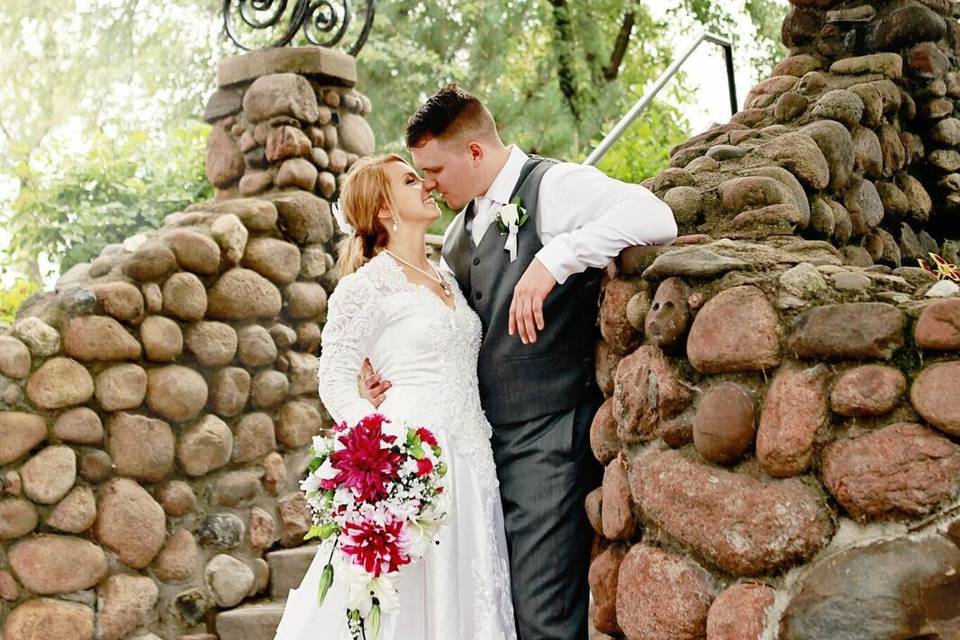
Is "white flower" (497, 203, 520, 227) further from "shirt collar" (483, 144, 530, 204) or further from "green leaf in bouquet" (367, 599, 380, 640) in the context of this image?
"green leaf in bouquet" (367, 599, 380, 640)

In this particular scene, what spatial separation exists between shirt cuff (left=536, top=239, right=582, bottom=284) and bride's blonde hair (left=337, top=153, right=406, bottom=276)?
0.73 m

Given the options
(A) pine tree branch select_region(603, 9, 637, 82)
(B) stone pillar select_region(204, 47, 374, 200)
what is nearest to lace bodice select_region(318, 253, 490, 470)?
(B) stone pillar select_region(204, 47, 374, 200)

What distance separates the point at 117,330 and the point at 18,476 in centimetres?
66

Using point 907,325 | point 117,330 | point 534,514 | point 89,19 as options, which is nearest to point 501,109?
point 89,19

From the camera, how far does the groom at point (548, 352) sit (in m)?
2.54

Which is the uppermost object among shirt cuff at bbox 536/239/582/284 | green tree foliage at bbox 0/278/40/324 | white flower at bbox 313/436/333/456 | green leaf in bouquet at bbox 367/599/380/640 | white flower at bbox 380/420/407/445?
shirt cuff at bbox 536/239/582/284

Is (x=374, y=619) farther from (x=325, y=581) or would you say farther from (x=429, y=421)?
(x=429, y=421)

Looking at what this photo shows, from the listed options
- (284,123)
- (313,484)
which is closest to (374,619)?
(313,484)

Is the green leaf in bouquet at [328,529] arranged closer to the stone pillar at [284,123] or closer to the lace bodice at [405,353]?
the lace bodice at [405,353]

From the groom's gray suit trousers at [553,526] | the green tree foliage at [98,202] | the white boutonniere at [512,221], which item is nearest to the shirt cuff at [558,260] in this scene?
the white boutonniere at [512,221]

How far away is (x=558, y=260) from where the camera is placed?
253 centimetres

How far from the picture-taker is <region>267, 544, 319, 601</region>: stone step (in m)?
4.67

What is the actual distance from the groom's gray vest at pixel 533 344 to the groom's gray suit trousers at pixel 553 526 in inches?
2.3

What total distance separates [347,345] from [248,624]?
206 cm
